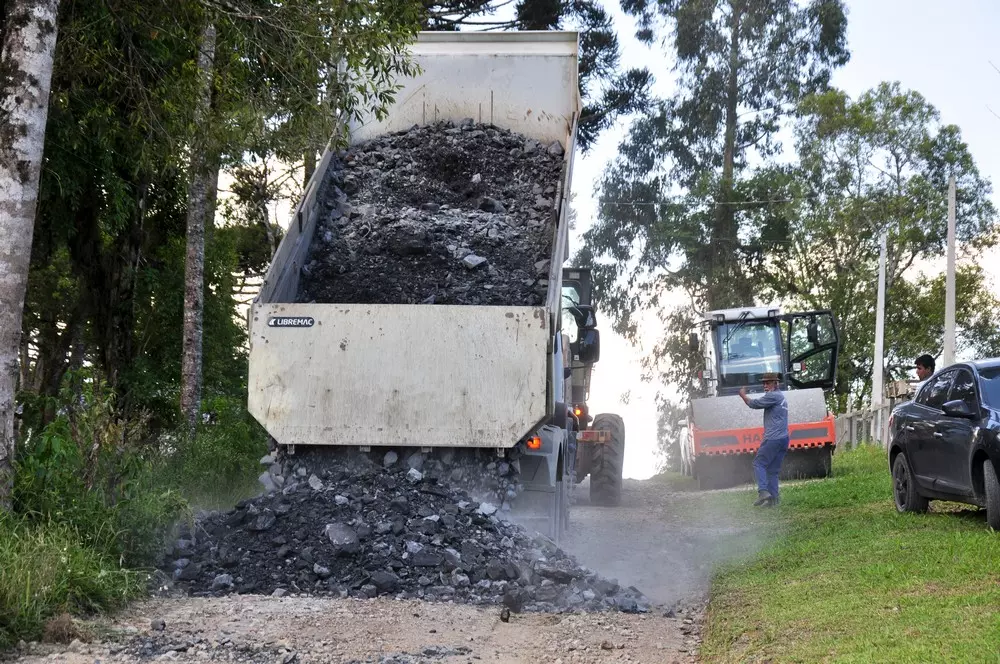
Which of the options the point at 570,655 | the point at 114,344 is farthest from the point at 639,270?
the point at 570,655

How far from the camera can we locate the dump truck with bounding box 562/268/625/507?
44.1 ft

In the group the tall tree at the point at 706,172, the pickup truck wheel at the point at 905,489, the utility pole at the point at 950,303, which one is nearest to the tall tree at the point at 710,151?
the tall tree at the point at 706,172

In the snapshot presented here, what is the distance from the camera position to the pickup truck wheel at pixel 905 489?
11406 millimetres

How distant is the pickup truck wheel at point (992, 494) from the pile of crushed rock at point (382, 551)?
3161 mm

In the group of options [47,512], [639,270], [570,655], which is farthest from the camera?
[639,270]

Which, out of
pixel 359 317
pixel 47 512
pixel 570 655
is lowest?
pixel 570 655

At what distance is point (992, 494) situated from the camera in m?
9.41

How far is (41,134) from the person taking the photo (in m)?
7.91

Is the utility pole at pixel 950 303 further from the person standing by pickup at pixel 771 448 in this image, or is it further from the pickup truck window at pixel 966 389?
the pickup truck window at pixel 966 389

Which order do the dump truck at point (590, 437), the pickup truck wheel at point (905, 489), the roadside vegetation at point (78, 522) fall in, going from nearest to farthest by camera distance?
the roadside vegetation at point (78, 522) < the pickup truck wheel at point (905, 489) < the dump truck at point (590, 437)

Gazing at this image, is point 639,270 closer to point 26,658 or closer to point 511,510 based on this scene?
point 511,510

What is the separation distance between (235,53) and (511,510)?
16.7ft

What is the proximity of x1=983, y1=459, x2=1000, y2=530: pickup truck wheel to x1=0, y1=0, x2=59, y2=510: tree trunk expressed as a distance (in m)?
7.13

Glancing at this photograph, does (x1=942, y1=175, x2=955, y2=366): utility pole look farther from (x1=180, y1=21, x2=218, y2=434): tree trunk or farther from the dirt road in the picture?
the dirt road
